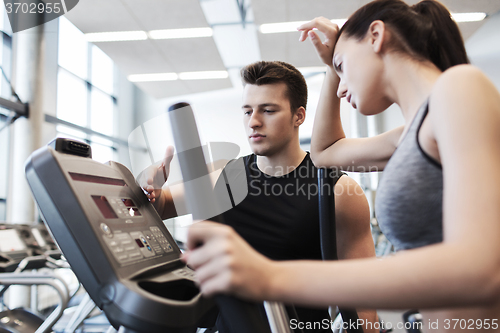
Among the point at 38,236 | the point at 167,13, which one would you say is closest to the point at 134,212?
the point at 38,236

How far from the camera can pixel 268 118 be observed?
4.63 ft

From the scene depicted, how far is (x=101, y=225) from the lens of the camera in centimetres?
58

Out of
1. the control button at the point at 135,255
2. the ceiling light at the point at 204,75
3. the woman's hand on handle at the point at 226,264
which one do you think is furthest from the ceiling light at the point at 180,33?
the woman's hand on handle at the point at 226,264

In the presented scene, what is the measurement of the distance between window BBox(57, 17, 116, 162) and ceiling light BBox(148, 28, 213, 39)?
1300 millimetres

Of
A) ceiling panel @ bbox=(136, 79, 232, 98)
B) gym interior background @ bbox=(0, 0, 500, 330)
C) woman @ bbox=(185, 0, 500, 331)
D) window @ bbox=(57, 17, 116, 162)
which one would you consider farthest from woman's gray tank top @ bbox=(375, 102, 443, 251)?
ceiling panel @ bbox=(136, 79, 232, 98)

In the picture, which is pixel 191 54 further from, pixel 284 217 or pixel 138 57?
pixel 284 217

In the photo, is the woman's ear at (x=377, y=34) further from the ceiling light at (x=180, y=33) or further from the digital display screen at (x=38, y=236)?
the ceiling light at (x=180, y=33)

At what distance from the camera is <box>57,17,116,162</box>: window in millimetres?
5891

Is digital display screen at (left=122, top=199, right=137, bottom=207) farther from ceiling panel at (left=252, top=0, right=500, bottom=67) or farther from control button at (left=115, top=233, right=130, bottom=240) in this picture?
ceiling panel at (left=252, top=0, right=500, bottom=67)

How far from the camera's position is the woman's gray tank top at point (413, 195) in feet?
1.73

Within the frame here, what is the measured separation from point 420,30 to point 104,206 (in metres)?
0.63

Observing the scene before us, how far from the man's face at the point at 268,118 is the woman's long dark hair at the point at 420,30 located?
2.27 ft

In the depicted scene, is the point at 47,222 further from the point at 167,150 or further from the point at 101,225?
the point at 167,150

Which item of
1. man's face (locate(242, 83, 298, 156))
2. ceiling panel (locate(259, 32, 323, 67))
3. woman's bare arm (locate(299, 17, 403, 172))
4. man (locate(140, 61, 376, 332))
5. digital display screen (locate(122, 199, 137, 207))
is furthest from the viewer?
ceiling panel (locate(259, 32, 323, 67))
